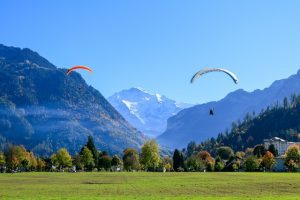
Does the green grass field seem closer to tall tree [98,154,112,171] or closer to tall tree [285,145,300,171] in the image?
tall tree [285,145,300,171]

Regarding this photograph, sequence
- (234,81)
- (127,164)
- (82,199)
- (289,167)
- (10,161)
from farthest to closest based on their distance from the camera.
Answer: (127,164) < (10,161) < (289,167) < (234,81) < (82,199)

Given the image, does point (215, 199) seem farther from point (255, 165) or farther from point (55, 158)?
point (55, 158)

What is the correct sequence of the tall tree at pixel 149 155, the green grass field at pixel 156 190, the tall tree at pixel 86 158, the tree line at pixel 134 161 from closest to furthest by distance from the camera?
the green grass field at pixel 156 190 → the tree line at pixel 134 161 → the tall tree at pixel 149 155 → the tall tree at pixel 86 158

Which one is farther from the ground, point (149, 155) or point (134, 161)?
point (149, 155)

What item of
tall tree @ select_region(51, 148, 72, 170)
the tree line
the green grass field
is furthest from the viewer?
tall tree @ select_region(51, 148, 72, 170)

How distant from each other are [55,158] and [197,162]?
5278 cm

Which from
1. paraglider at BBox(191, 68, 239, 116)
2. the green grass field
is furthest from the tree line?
paraglider at BBox(191, 68, 239, 116)

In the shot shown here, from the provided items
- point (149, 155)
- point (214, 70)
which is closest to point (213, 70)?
point (214, 70)

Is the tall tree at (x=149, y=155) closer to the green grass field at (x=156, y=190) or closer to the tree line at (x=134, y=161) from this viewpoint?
the tree line at (x=134, y=161)

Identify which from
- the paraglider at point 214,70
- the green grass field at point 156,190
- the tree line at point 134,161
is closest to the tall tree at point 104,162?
the tree line at point 134,161

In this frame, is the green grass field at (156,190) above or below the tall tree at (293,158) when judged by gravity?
below

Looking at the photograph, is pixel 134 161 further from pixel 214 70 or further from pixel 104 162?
pixel 214 70

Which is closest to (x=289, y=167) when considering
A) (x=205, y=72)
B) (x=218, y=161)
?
(x=218, y=161)

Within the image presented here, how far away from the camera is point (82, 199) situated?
44.4 metres
